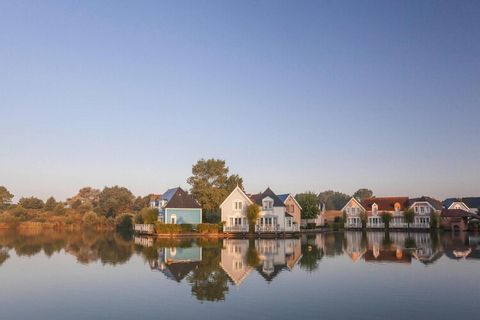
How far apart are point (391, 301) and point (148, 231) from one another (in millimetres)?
43807

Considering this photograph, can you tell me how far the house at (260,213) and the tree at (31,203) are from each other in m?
60.8

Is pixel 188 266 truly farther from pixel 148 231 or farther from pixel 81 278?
pixel 148 231

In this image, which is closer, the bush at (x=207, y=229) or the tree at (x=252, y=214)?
the bush at (x=207, y=229)

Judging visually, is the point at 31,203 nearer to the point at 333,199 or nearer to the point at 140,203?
the point at 140,203

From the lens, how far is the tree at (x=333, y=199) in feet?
495

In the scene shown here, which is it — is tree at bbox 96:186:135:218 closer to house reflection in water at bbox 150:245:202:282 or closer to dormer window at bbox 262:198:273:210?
dormer window at bbox 262:198:273:210

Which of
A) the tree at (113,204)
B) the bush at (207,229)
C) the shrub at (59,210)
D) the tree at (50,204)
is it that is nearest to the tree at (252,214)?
the bush at (207,229)

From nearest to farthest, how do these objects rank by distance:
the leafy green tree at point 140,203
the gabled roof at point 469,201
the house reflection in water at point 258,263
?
the house reflection in water at point 258,263 < the gabled roof at point 469,201 < the leafy green tree at point 140,203

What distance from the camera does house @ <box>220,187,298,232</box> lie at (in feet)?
184

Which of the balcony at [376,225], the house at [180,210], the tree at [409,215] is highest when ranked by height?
the house at [180,210]

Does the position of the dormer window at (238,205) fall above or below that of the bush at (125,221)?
above

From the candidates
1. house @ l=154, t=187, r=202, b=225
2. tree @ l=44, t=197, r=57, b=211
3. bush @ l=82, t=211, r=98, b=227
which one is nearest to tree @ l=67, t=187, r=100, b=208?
tree @ l=44, t=197, r=57, b=211

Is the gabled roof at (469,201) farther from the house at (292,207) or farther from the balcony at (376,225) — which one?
the house at (292,207)

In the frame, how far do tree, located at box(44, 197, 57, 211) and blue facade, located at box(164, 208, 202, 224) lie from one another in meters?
52.3
